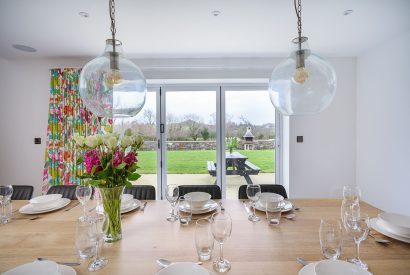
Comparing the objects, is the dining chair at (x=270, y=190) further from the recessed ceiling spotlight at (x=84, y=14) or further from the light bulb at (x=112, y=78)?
the recessed ceiling spotlight at (x=84, y=14)

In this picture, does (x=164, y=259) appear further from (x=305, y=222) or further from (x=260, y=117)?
(x=260, y=117)

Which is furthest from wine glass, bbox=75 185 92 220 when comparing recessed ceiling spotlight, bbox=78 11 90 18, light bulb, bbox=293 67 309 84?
recessed ceiling spotlight, bbox=78 11 90 18

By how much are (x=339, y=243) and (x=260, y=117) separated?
2732 mm

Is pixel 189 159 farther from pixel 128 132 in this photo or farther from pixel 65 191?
pixel 128 132

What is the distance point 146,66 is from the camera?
3.11 meters

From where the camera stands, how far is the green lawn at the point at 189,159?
3.54m

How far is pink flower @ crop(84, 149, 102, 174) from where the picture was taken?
1054 millimetres

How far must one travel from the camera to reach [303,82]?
114 centimetres

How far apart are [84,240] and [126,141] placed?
476mm

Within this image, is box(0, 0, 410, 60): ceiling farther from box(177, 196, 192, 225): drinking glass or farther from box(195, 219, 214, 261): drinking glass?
box(195, 219, 214, 261): drinking glass

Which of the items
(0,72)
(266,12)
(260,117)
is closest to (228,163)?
(260,117)

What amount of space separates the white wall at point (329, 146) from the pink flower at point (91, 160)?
273cm

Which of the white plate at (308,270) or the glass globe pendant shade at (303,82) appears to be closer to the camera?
the white plate at (308,270)

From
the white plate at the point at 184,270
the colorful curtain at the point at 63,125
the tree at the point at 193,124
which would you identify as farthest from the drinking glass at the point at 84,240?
the tree at the point at 193,124
